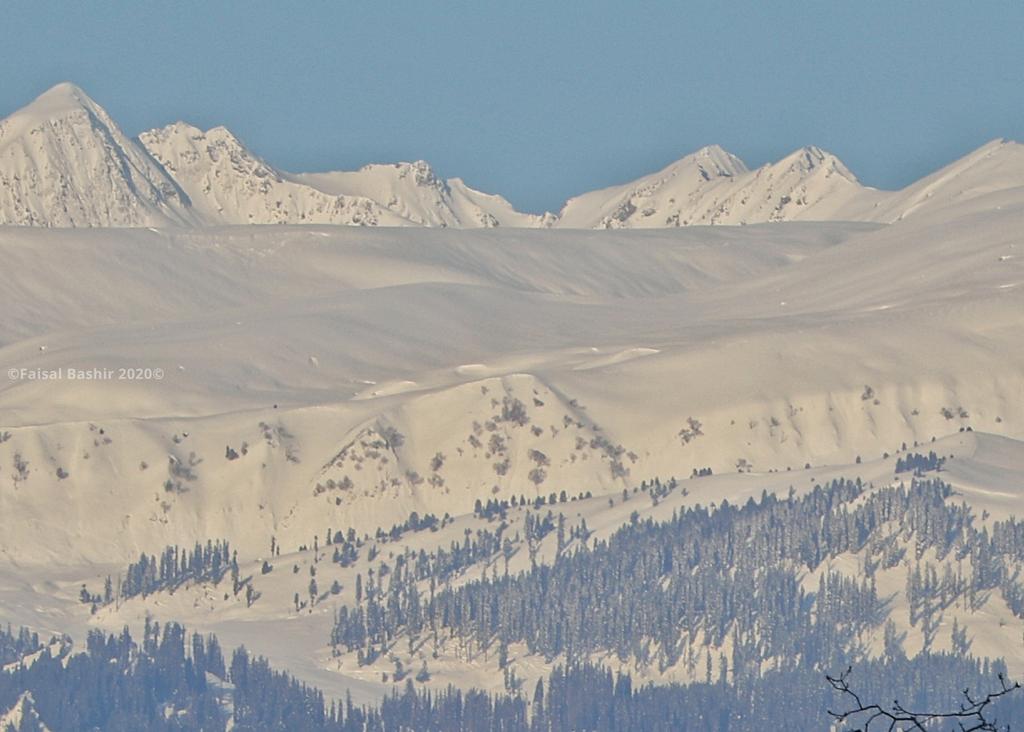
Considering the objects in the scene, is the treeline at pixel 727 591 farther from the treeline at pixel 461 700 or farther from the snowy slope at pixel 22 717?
the snowy slope at pixel 22 717

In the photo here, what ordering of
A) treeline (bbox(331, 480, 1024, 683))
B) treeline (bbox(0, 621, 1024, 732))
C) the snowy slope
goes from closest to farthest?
treeline (bbox(0, 621, 1024, 732)) < the snowy slope < treeline (bbox(331, 480, 1024, 683))

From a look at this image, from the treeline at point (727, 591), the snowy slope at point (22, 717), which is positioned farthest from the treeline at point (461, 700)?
the treeline at point (727, 591)

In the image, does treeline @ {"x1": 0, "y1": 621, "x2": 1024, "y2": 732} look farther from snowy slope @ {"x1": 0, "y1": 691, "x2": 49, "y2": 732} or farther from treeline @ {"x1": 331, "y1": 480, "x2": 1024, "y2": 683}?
treeline @ {"x1": 331, "y1": 480, "x2": 1024, "y2": 683}

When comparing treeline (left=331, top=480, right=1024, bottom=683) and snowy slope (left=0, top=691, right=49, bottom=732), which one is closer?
snowy slope (left=0, top=691, right=49, bottom=732)

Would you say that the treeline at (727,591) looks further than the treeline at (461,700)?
Yes

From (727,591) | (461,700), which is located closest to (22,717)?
(461,700)

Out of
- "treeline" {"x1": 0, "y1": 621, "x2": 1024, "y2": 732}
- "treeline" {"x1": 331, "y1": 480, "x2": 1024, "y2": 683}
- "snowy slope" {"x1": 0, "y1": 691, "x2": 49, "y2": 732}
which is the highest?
"treeline" {"x1": 331, "y1": 480, "x2": 1024, "y2": 683}

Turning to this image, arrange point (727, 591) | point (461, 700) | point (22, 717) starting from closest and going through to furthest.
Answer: point (22, 717) < point (461, 700) < point (727, 591)

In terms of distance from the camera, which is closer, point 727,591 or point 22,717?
point 22,717

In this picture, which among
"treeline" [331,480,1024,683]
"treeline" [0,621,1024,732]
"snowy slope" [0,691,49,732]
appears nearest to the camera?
"treeline" [0,621,1024,732]

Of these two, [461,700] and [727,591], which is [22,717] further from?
[727,591]

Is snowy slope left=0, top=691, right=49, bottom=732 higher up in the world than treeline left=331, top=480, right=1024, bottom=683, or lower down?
lower down

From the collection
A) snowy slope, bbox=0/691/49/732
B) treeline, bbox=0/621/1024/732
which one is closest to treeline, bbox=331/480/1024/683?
treeline, bbox=0/621/1024/732

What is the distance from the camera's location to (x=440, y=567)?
19762 cm
